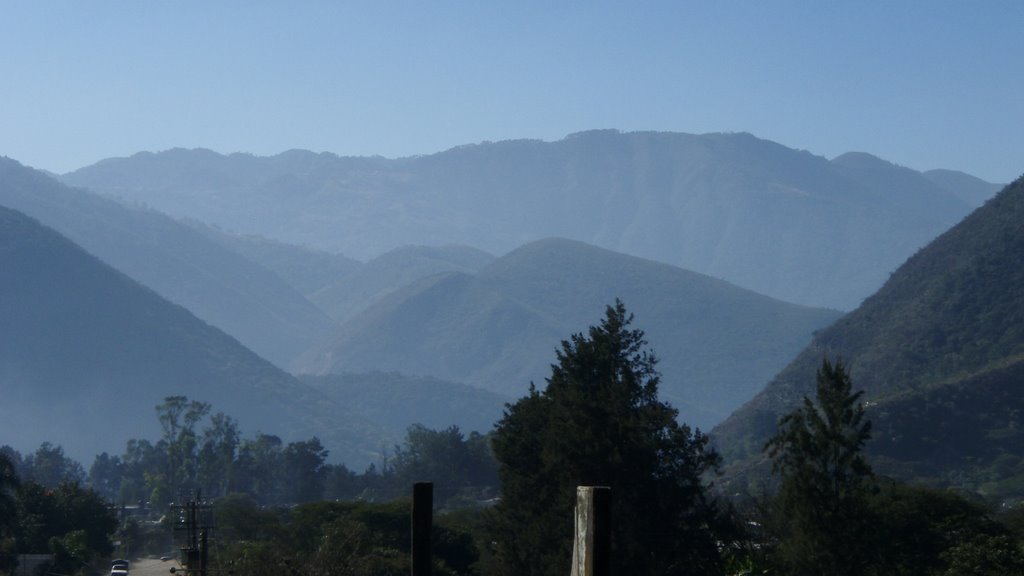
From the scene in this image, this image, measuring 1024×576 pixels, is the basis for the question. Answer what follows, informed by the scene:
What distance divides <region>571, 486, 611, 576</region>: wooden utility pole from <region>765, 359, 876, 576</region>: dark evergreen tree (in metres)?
21.5

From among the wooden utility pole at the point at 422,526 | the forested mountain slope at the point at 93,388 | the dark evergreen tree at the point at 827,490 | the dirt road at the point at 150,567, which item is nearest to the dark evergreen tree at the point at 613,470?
the dark evergreen tree at the point at 827,490

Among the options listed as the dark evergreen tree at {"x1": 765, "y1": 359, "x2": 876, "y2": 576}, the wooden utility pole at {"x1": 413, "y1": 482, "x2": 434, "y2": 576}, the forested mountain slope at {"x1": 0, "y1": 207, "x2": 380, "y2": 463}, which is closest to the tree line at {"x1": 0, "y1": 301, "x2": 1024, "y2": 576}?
the dark evergreen tree at {"x1": 765, "y1": 359, "x2": 876, "y2": 576}

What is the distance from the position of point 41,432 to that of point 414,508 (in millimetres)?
181402

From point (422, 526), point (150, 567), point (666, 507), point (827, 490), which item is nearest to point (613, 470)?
point (666, 507)

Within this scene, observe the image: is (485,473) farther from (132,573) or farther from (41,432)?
(41,432)

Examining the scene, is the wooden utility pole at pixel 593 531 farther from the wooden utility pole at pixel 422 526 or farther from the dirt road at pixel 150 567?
the dirt road at pixel 150 567

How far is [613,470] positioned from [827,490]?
17.5 feet

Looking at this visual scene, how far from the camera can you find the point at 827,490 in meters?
27.7

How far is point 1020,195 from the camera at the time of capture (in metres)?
98.3

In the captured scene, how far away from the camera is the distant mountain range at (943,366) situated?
71938 millimetres

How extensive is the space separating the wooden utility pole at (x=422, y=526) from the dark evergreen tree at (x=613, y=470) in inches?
798

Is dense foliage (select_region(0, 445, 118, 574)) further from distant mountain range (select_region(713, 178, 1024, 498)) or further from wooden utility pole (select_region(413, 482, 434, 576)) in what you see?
distant mountain range (select_region(713, 178, 1024, 498))

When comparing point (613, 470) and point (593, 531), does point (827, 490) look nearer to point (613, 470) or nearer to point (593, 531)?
point (613, 470)

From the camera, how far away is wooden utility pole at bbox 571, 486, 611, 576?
20.5ft
